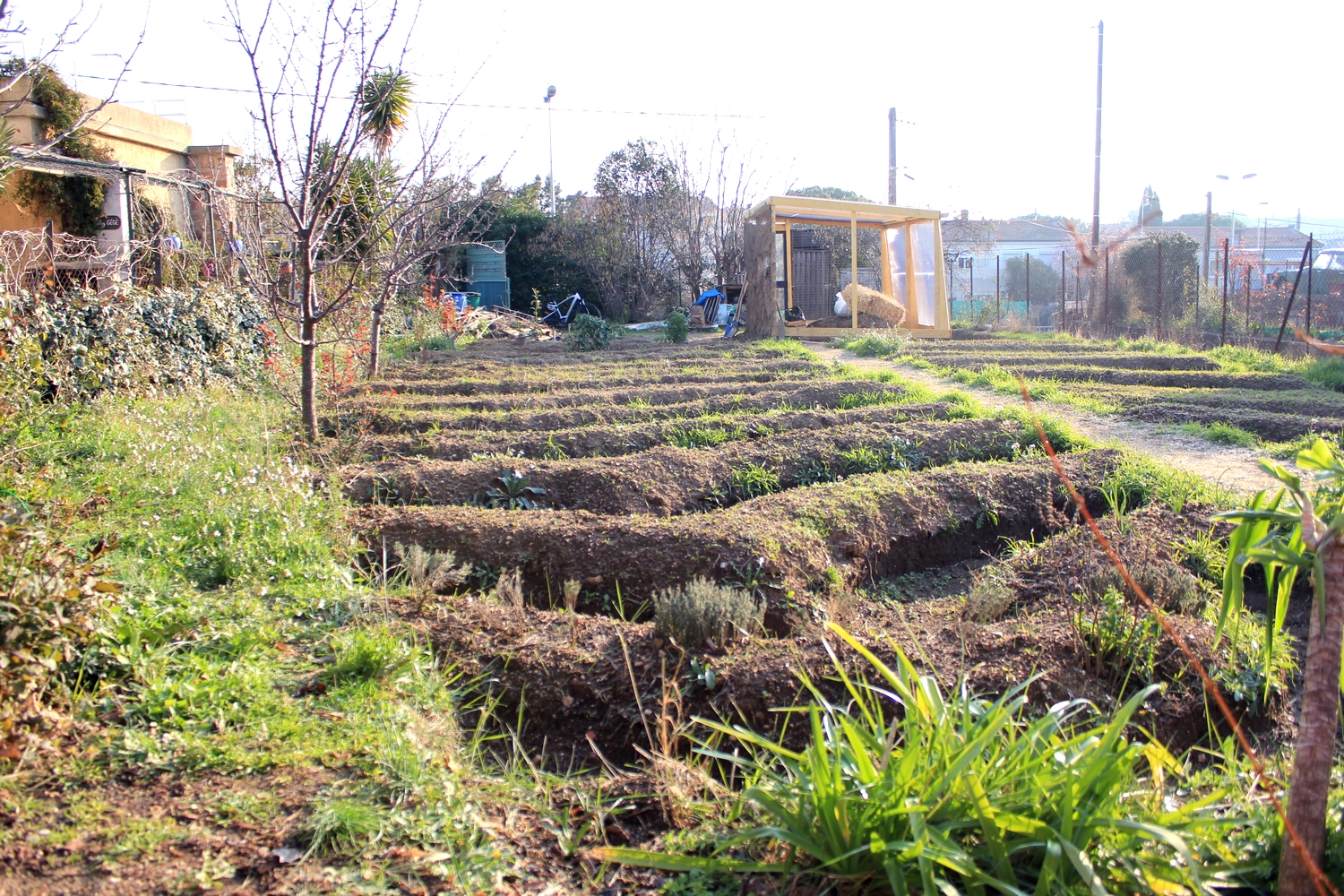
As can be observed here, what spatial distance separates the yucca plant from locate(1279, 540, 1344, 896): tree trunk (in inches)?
6.4

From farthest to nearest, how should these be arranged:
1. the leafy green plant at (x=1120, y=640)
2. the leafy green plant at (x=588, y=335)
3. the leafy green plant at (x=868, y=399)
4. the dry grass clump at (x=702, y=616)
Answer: the leafy green plant at (x=588, y=335), the leafy green plant at (x=868, y=399), the dry grass clump at (x=702, y=616), the leafy green plant at (x=1120, y=640)

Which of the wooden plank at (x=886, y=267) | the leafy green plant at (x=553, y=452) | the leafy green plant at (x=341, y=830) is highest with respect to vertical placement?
the wooden plank at (x=886, y=267)

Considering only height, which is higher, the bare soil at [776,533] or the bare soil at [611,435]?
the bare soil at [611,435]

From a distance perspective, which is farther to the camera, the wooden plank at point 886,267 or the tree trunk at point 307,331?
the wooden plank at point 886,267

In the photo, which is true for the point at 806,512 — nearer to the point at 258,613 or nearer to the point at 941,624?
the point at 941,624

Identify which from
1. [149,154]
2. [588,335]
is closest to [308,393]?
[588,335]

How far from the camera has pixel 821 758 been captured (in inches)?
72.9

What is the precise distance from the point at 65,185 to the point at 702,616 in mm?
15140

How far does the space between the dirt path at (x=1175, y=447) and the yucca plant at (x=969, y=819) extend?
3.89 meters

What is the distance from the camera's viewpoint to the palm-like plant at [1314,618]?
149 centimetres

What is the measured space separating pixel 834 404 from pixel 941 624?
15.2 feet

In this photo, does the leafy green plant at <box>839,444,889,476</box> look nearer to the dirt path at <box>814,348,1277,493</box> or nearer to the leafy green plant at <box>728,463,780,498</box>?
the leafy green plant at <box>728,463,780,498</box>

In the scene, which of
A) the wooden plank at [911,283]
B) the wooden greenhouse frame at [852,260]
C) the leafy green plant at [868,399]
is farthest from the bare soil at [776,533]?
the wooden plank at [911,283]

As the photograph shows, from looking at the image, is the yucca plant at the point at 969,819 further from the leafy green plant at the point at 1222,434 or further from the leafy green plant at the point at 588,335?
the leafy green plant at the point at 588,335
